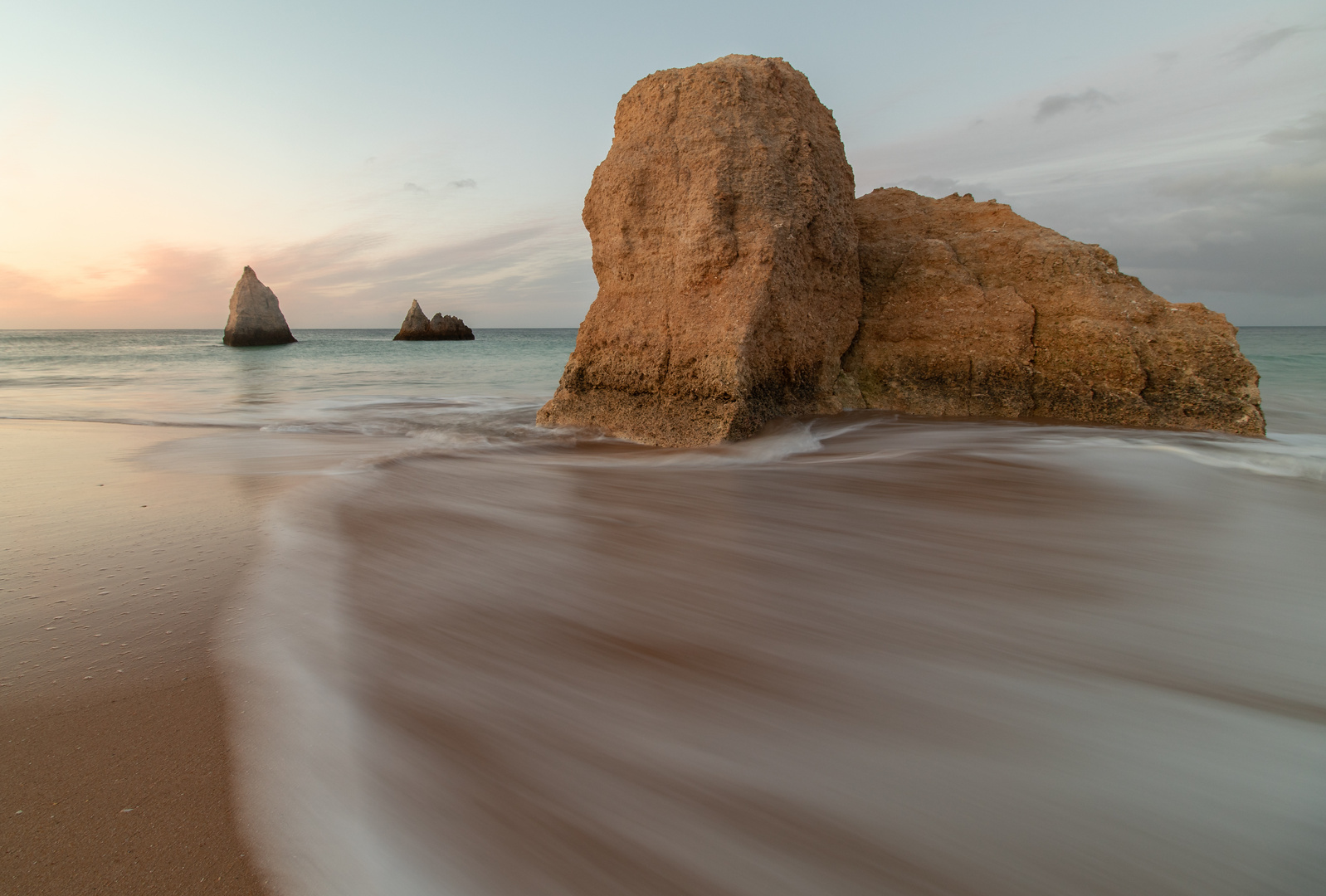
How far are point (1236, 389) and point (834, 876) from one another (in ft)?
19.8

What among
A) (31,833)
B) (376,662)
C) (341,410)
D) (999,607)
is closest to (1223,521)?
(999,607)

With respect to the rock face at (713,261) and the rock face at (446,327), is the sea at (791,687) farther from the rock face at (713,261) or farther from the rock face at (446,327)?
the rock face at (446,327)

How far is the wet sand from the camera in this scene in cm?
115

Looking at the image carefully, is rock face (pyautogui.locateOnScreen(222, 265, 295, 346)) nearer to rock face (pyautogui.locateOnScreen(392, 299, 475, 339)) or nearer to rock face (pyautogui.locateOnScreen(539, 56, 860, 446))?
rock face (pyautogui.locateOnScreen(392, 299, 475, 339))

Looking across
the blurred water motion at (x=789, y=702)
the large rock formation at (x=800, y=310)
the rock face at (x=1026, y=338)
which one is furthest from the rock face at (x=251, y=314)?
the blurred water motion at (x=789, y=702)

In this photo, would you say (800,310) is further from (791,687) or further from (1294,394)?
(1294,394)

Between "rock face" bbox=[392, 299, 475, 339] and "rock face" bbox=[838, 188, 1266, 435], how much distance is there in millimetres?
39255

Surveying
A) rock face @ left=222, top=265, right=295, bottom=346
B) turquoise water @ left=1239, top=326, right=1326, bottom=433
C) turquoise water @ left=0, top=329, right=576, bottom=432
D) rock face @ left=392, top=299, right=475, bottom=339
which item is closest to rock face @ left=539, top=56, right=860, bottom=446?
turquoise water @ left=0, top=329, right=576, bottom=432

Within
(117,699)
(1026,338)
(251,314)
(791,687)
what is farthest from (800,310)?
(251,314)

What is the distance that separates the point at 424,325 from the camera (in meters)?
42.3

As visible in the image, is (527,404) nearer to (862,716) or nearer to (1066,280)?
(1066,280)

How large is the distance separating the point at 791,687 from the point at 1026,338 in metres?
5.25

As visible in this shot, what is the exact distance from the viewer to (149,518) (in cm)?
312

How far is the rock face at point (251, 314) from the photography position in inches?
1364
